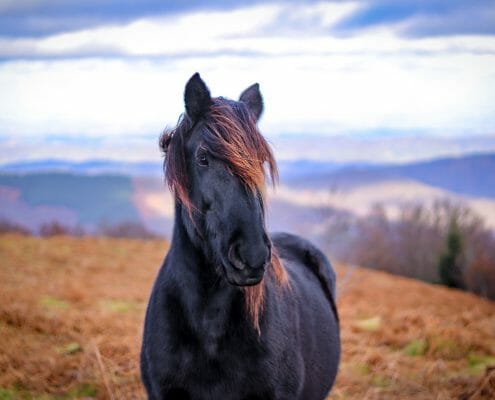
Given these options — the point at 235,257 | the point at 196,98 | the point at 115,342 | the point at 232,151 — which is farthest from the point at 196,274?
the point at 115,342

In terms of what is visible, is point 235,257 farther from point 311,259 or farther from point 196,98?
point 311,259

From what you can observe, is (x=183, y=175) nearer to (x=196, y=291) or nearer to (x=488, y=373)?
(x=196, y=291)

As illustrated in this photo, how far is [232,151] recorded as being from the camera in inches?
118

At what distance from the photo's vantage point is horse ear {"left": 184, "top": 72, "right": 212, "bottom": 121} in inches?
125

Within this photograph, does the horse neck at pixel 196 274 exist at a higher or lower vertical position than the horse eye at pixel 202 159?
lower

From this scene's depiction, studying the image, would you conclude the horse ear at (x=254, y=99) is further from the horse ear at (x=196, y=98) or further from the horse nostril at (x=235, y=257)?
the horse nostril at (x=235, y=257)

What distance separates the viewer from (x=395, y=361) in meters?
7.40

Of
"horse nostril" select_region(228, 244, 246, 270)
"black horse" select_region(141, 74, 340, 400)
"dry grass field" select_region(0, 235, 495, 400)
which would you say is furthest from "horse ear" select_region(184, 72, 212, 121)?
"dry grass field" select_region(0, 235, 495, 400)

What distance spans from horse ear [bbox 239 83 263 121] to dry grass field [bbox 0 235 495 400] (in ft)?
10.0

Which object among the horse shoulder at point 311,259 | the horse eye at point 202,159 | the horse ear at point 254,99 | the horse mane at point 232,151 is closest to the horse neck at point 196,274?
the horse mane at point 232,151

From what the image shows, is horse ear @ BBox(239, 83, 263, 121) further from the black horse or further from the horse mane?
the horse mane

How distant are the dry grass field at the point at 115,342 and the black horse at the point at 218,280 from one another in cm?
224

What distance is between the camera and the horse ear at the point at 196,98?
10.4 feet

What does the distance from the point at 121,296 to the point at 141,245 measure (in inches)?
337
